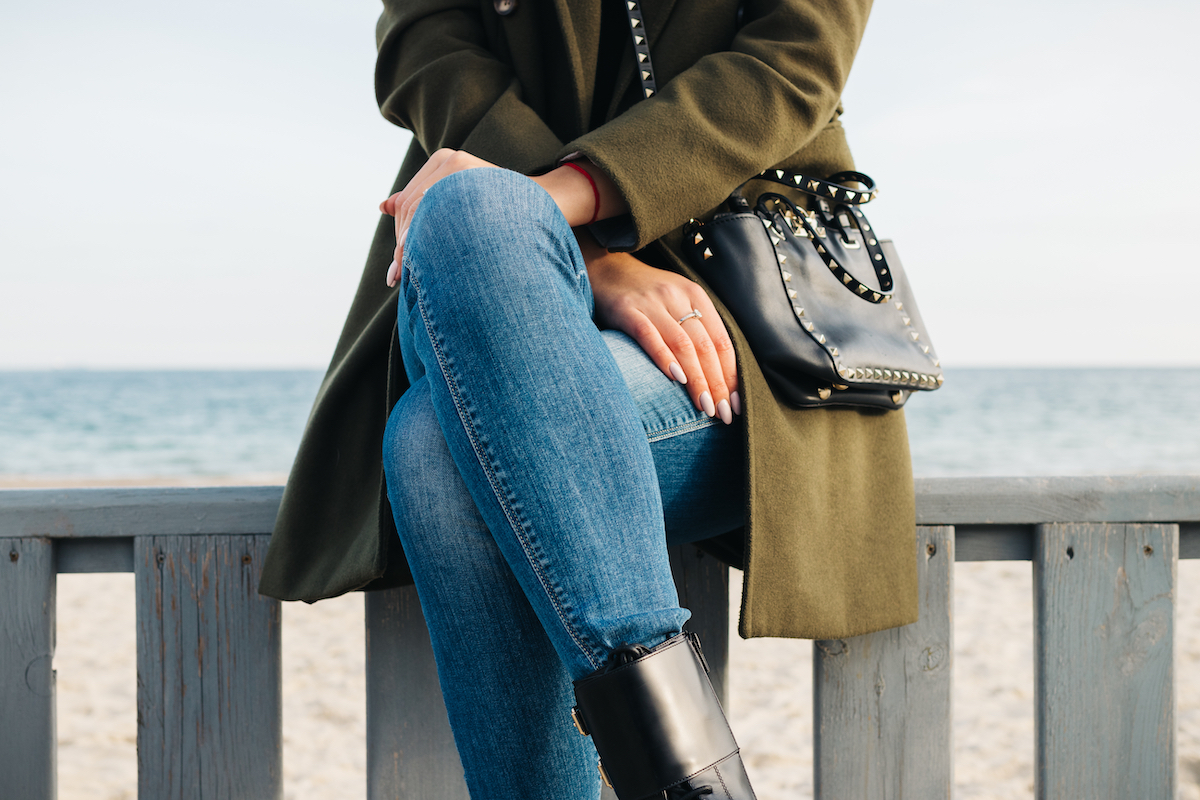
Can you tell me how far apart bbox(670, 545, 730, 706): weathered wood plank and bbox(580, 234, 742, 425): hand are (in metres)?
0.25

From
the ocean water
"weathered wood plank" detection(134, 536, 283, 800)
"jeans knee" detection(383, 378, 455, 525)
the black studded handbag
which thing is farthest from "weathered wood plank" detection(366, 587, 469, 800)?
the ocean water

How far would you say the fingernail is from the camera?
0.68 meters

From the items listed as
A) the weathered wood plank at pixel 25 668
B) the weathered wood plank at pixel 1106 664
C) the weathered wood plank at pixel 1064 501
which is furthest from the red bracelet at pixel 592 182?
the weathered wood plank at pixel 25 668

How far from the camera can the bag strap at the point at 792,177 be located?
2.78 feet

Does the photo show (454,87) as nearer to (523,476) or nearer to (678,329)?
(678,329)

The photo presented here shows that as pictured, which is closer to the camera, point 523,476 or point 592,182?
point 523,476

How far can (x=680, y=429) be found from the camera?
67 cm

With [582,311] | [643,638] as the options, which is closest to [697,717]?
[643,638]

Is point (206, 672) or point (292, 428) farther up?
point (206, 672)

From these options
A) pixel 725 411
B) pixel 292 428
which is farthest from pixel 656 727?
pixel 292 428

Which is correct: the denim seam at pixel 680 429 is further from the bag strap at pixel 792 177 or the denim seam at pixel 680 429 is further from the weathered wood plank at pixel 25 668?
the weathered wood plank at pixel 25 668

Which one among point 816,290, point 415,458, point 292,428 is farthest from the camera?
point 292,428

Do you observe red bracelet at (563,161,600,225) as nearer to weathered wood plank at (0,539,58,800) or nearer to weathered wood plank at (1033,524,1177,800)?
weathered wood plank at (1033,524,1177,800)

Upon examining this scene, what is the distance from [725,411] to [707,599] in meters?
0.29
